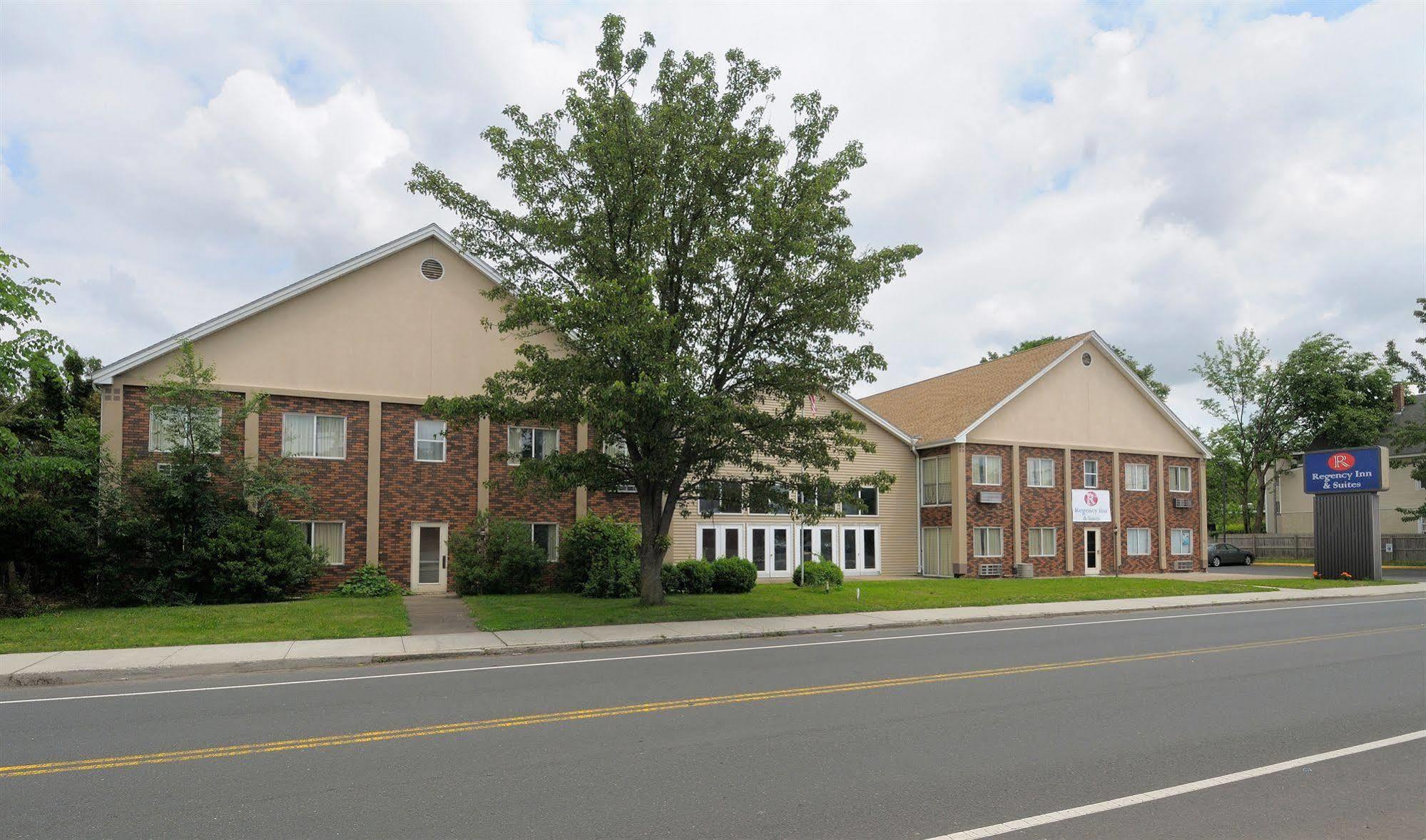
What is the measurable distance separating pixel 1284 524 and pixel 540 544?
5683 cm

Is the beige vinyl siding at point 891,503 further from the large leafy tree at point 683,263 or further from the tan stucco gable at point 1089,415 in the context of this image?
the large leafy tree at point 683,263

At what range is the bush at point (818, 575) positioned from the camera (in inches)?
1083

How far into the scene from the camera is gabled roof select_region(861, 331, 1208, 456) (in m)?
35.6

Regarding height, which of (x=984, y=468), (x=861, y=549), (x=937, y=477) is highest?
(x=984, y=468)

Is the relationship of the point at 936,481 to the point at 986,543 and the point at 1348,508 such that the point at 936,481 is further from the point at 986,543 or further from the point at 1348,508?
the point at 1348,508

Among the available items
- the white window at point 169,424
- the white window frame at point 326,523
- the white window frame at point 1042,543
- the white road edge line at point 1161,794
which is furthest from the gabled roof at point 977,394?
the white road edge line at point 1161,794

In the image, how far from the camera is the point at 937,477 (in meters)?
35.4

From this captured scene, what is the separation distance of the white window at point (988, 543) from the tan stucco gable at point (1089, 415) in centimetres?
345

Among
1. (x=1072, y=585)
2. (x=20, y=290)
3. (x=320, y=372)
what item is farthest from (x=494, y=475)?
(x=1072, y=585)

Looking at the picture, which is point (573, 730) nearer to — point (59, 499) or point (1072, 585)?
point (59, 499)

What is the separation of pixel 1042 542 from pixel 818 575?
519 inches

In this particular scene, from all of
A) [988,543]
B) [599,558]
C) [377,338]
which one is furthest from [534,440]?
[988,543]

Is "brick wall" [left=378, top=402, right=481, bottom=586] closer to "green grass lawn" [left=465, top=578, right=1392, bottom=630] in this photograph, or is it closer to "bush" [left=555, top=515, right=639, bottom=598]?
"green grass lawn" [left=465, top=578, right=1392, bottom=630]

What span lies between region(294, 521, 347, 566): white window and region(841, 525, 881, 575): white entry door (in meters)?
17.2
